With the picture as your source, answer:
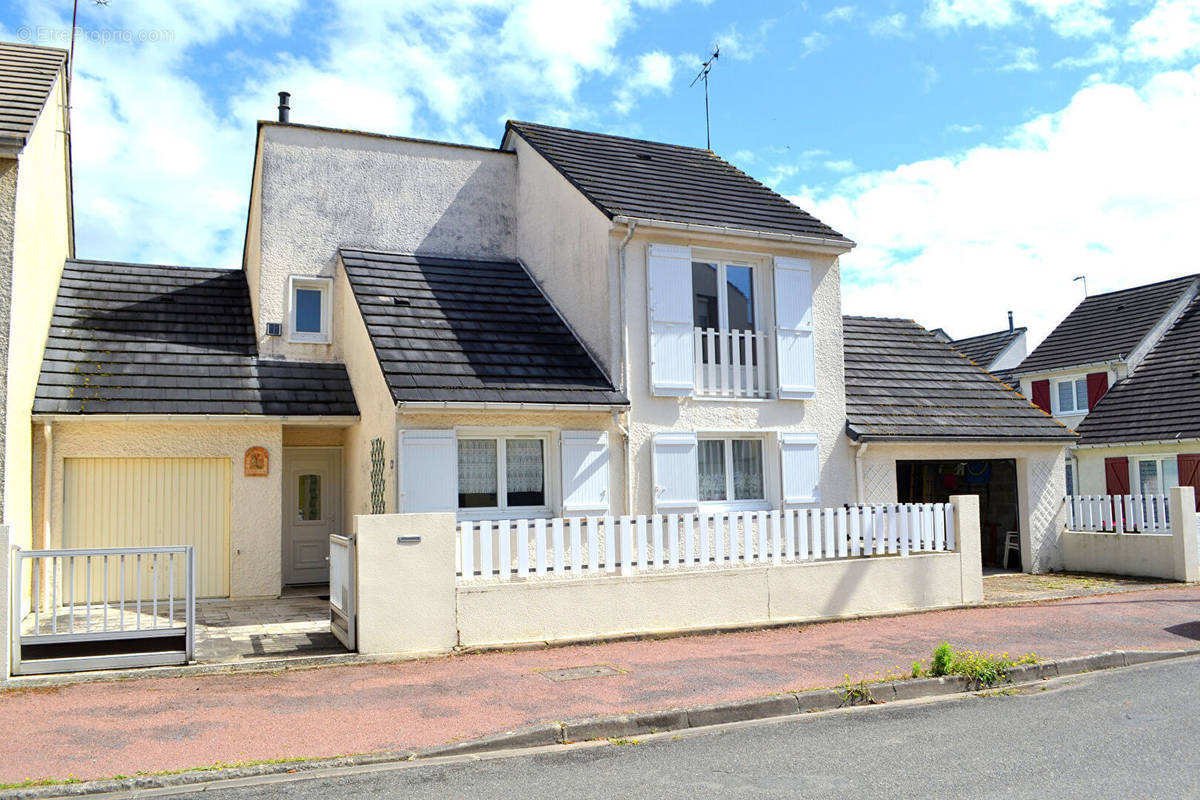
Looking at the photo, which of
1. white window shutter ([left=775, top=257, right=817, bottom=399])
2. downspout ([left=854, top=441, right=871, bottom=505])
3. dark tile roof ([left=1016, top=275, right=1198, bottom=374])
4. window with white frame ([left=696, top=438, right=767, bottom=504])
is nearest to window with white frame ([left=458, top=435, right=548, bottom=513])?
window with white frame ([left=696, top=438, right=767, bottom=504])

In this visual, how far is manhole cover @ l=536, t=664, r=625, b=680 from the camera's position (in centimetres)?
867

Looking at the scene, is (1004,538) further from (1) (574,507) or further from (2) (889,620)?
(1) (574,507)

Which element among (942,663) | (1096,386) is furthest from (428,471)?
(1096,386)

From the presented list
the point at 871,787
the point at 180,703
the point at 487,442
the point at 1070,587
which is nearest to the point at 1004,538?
the point at 1070,587

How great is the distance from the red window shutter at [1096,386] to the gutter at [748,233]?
17392mm

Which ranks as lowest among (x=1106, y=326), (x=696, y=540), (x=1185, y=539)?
(x=1185, y=539)

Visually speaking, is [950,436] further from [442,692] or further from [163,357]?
[163,357]

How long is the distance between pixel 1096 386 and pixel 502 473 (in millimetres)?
22848

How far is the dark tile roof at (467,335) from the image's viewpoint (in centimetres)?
1258

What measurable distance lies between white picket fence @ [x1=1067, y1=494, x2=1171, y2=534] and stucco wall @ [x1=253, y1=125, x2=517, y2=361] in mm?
11219

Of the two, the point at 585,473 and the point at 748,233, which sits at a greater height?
the point at 748,233

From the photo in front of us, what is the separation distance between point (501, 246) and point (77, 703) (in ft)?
36.2

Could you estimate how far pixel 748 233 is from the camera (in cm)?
1419

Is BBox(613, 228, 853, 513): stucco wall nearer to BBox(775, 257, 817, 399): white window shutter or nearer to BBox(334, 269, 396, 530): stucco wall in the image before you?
BBox(775, 257, 817, 399): white window shutter
